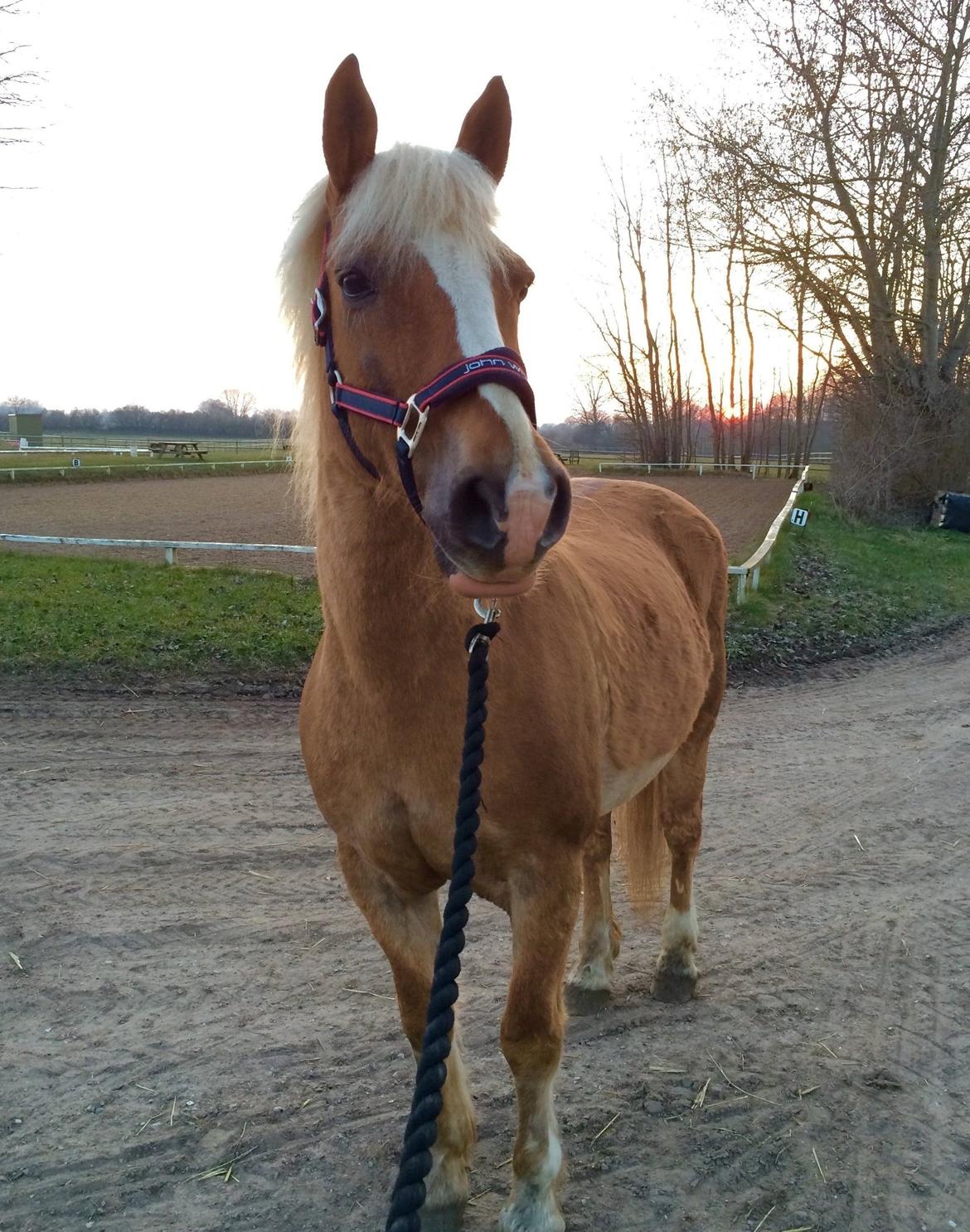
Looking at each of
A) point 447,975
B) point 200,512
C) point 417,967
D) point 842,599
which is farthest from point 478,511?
point 200,512

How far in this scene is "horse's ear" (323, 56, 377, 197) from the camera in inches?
77.9

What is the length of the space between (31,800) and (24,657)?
2.70 m

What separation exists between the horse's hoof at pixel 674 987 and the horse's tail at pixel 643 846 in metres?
0.34

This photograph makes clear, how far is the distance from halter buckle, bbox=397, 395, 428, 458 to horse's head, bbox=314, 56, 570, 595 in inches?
0.5

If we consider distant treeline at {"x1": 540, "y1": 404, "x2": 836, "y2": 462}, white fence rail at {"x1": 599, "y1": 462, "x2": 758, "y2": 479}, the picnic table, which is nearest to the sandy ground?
the picnic table

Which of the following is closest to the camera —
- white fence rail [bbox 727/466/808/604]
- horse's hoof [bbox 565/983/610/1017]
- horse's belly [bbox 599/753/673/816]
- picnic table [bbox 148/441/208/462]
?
horse's belly [bbox 599/753/673/816]

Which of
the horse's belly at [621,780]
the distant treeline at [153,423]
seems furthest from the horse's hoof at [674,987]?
the distant treeline at [153,423]

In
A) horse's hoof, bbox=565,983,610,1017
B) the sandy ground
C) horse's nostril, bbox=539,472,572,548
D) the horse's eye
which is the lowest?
horse's hoof, bbox=565,983,610,1017

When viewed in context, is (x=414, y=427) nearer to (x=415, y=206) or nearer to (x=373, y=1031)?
(x=415, y=206)

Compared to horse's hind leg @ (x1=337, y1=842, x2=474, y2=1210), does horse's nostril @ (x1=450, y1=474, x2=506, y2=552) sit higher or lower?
higher

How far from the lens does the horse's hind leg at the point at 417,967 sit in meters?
2.51

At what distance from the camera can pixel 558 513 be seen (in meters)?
1.68

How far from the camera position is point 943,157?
18.2 meters

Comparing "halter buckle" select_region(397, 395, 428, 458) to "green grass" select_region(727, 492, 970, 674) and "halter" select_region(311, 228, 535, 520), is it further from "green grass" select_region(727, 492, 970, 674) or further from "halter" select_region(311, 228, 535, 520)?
"green grass" select_region(727, 492, 970, 674)
